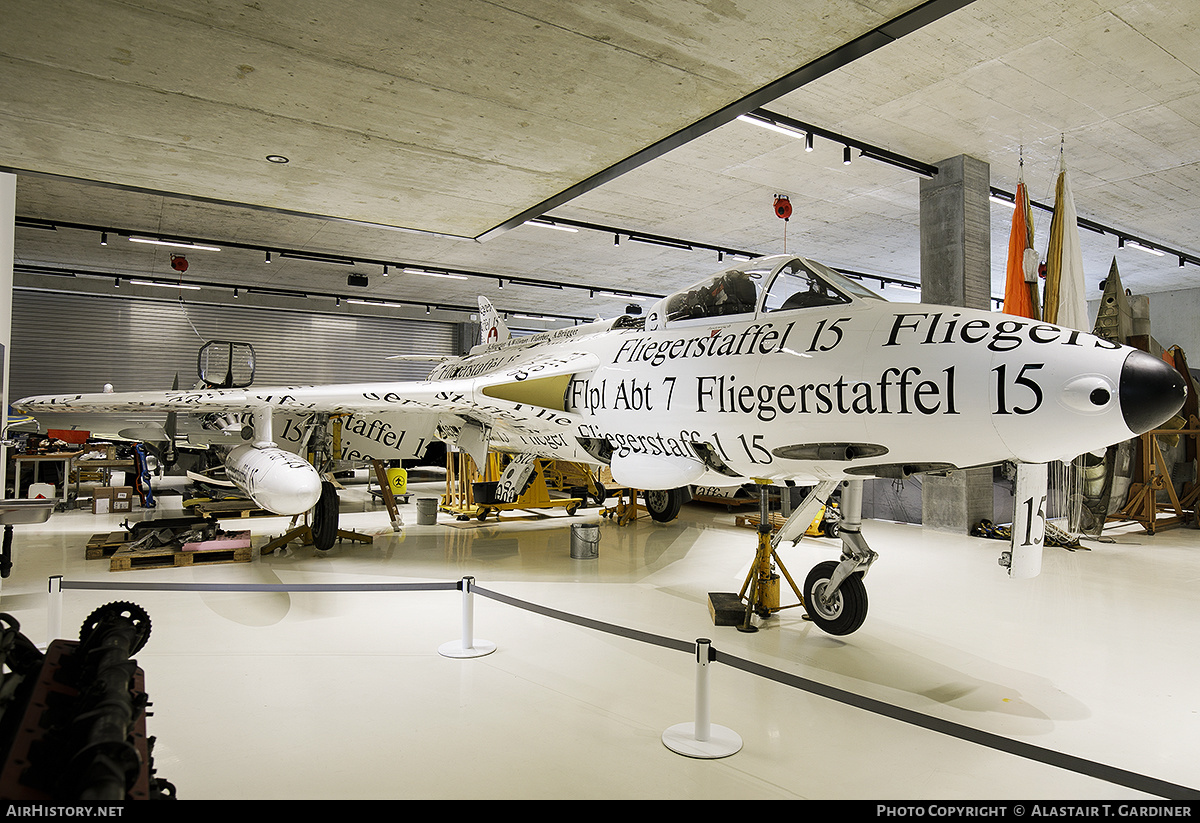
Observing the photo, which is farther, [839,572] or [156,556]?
[156,556]

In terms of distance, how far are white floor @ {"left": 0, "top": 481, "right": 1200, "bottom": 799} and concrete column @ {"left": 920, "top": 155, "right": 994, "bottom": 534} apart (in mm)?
2466

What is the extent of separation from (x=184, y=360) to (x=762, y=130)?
17.9 metres

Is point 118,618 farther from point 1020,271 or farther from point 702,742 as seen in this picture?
point 1020,271

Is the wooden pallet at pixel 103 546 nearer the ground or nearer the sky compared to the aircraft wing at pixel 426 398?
nearer the ground

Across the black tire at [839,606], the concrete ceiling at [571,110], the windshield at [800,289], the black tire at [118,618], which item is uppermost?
the concrete ceiling at [571,110]

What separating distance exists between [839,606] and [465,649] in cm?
285

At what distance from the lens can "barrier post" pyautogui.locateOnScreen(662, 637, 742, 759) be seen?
10.6 ft

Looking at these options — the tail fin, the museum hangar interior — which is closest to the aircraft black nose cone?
the museum hangar interior

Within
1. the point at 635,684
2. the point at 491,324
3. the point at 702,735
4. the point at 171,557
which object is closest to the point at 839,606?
the point at 635,684

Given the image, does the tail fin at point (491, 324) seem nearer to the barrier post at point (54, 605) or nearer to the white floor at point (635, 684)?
the white floor at point (635, 684)

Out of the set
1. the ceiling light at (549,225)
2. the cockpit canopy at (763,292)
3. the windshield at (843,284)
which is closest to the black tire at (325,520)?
the cockpit canopy at (763,292)

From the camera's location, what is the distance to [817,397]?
13.2ft

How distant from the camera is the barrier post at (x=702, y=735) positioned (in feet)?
10.6

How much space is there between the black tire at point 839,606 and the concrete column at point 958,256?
5.85 metres
